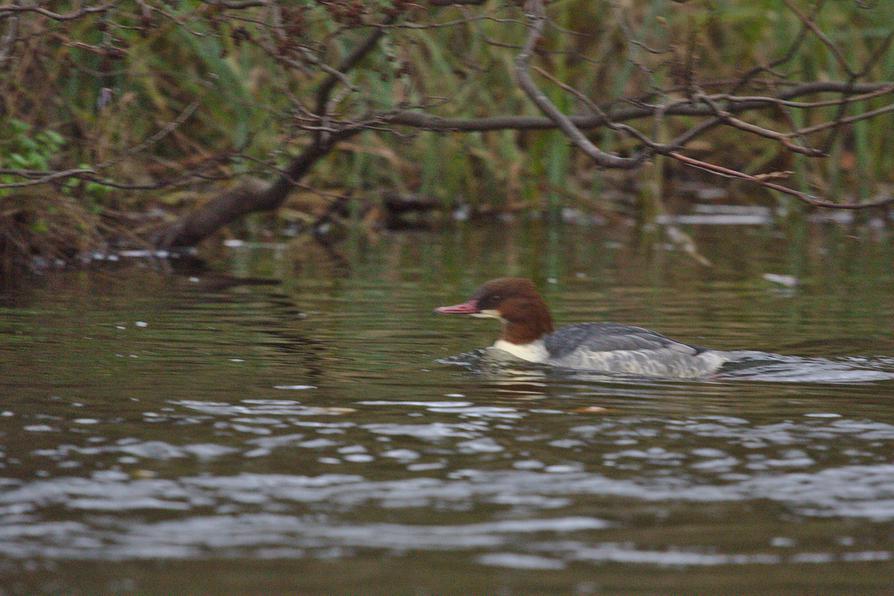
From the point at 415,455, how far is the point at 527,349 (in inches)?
126

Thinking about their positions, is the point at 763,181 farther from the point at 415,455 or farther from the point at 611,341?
the point at 415,455

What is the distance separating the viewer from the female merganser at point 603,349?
27.7 ft

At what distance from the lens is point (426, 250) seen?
1479 cm

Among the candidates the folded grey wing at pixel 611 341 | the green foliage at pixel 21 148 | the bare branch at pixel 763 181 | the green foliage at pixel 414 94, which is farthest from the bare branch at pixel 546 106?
the green foliage at pixel 21 148

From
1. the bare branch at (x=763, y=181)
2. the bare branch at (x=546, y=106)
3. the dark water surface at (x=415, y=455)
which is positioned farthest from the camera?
the bare branch at (x=546, y=106)

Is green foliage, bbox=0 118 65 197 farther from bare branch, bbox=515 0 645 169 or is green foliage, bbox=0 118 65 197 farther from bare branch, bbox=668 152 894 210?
bare branch, bbox=668 152 894 210

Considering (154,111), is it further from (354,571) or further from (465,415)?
(354,571)

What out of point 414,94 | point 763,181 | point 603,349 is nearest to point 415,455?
point 763,181

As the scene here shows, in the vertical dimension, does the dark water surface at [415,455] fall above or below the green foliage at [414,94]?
below

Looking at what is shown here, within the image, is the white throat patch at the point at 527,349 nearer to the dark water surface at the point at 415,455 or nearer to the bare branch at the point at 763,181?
the dark water surface at the point at 415,455

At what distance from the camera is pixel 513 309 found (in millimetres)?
9164

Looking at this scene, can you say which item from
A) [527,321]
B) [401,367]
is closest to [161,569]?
[401,367]

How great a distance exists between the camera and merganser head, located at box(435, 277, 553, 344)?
9086mm

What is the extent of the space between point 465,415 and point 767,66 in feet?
12.2
